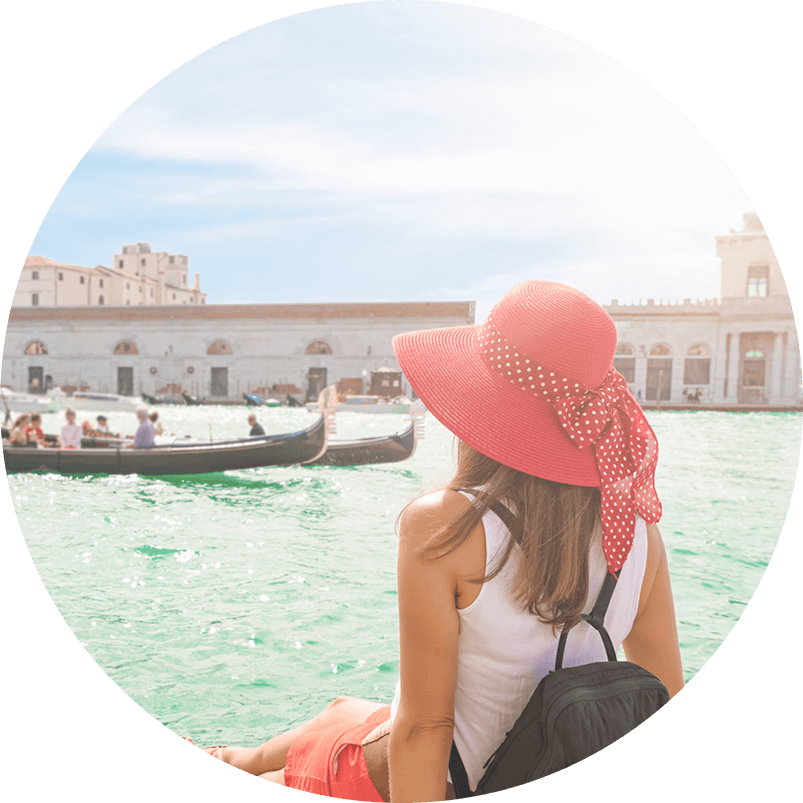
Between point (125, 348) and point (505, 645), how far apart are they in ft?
44.5

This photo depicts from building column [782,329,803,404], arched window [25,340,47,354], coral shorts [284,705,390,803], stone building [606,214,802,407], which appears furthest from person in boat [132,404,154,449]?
arched window [25,340,47,354]

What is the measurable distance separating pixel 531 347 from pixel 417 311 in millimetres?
10686

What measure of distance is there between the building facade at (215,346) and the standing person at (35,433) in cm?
484

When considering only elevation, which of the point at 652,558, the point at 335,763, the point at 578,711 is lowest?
the point at 335,763

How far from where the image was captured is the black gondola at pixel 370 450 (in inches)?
273

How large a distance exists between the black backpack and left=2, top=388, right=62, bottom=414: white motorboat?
1162 centimetres

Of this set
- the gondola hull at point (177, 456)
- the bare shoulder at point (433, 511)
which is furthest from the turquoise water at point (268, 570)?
the gondola hull at point (177, 456)

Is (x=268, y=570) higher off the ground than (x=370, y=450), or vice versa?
(x=370, y=450)

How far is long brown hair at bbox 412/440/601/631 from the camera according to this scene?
20.6 inches

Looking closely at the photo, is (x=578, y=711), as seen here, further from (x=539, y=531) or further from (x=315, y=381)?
(x=315, y=381)

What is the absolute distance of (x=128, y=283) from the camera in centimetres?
1405

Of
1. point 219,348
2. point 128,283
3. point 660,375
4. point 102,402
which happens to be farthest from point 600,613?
point 128,283

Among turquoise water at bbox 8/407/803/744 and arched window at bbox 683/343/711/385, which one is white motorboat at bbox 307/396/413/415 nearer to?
turquoise water at bbox 8/407/803/744

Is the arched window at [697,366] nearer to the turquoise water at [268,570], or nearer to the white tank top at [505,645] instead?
the turquoise water at [268,570]
